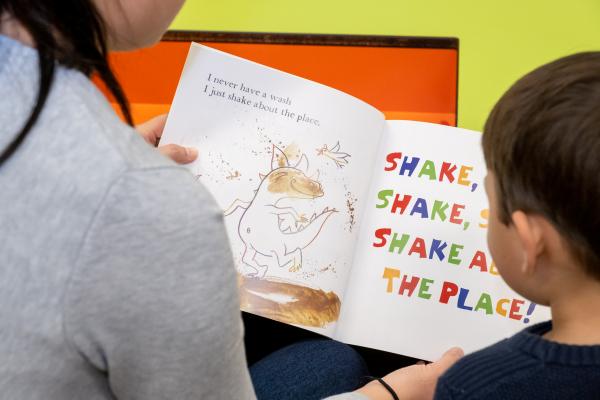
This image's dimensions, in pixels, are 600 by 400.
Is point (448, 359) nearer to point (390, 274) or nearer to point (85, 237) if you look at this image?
point (390, 274)

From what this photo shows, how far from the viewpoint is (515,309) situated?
708 mm

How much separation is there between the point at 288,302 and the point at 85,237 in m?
0.38

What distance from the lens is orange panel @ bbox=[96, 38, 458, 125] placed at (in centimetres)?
101

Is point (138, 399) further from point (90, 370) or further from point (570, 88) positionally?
point (570, 88)

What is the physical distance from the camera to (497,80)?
1107 mm

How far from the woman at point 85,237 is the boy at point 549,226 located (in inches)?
9.4

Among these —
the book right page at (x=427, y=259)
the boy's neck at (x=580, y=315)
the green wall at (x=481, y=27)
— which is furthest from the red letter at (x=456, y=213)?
the green wall at (x=481, y=27)

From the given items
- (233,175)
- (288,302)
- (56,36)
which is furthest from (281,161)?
(56,36)

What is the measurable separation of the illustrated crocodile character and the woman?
32cm

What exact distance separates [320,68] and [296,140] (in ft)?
1.11

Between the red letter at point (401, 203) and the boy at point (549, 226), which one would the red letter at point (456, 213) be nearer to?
the red letter at point (401, 203)

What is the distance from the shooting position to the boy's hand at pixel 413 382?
65 centimetres

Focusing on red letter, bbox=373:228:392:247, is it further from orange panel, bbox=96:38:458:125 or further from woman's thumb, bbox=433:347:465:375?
orange panel, bbox=96:38:458:125

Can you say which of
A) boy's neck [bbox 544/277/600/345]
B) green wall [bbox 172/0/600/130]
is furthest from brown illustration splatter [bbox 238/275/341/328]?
green wall [bbox 172/0/600/130]
